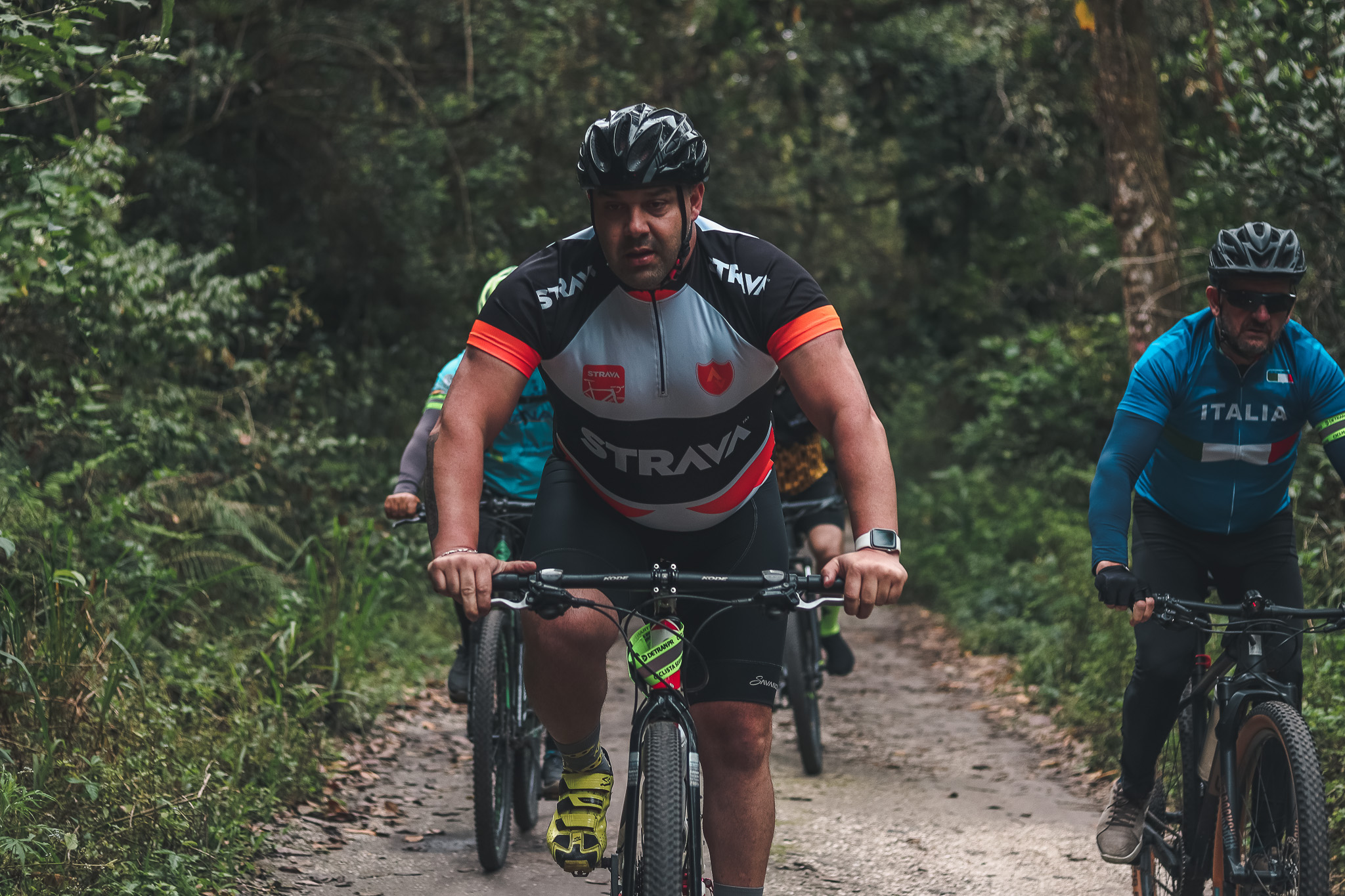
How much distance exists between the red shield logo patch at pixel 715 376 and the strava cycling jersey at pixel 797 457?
11.6 ft

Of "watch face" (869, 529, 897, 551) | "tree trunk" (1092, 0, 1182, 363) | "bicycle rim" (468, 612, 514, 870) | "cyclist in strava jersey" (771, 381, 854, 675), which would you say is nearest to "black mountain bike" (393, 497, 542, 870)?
"bicycle rim" (468, 612, 514, 870)

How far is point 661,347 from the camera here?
3412 millimetres

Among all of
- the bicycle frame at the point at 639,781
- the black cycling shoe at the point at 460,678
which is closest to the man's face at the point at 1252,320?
the bicycle frame at the point at 639,781

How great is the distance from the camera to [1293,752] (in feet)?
11.5

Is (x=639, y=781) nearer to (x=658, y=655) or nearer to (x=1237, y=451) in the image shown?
(x=658, y=655)

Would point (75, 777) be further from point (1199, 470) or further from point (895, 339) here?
point (895, 339)

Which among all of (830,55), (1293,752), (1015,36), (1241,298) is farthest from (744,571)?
(830,55)

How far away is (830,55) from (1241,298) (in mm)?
13381

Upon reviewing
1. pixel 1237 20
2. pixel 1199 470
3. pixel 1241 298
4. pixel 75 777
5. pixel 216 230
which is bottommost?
pixel 75 777

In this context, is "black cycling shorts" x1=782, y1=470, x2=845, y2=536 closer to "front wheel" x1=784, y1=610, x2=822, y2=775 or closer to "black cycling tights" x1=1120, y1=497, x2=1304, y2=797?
"front wheel" x1=784, y1=610, x2=822, y2=775

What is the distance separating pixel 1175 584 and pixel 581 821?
7.26 ft

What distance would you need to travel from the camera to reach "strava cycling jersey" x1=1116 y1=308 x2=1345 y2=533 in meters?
4.18

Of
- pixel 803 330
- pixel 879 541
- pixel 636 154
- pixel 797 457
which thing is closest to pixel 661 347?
pixel 803 330

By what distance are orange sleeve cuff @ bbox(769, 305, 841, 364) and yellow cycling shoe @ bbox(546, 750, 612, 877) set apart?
1181mm
